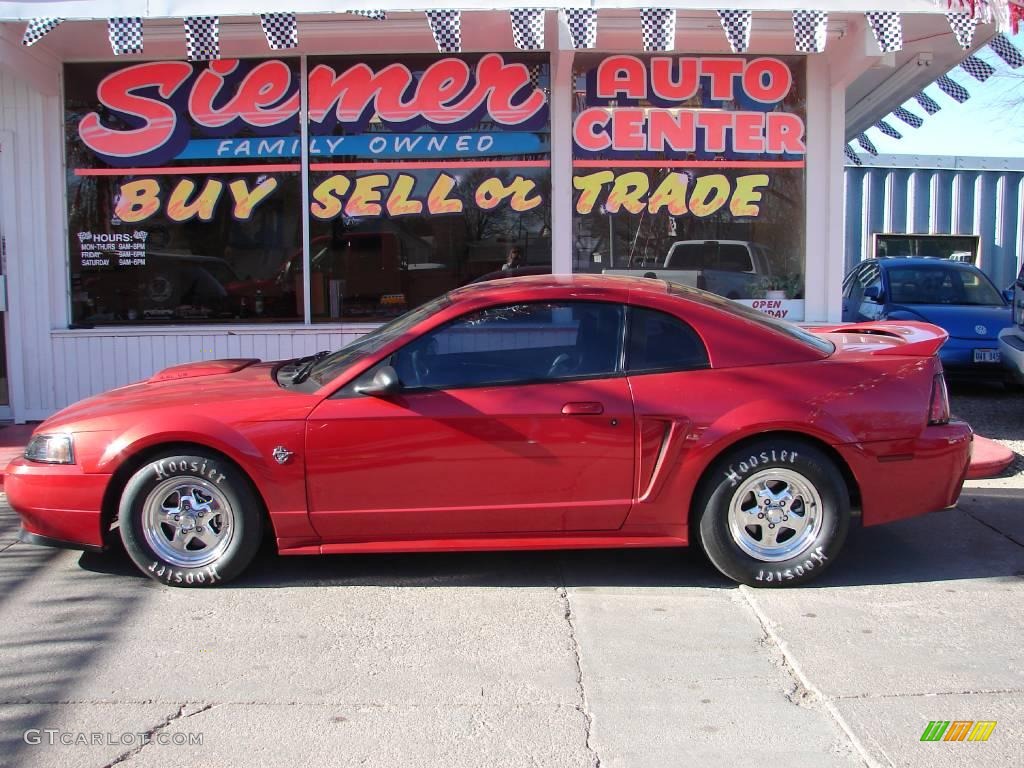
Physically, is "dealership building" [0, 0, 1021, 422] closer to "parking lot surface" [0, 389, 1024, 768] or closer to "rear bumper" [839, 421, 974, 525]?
"parking lot surface" [0, 389, 1024, 768]

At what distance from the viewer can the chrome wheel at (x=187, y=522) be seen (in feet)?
15.8

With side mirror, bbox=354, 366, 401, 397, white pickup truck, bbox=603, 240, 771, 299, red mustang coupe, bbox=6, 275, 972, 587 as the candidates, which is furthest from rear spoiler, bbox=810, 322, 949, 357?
white pickup truck, bbox=603, 240, 771, 299

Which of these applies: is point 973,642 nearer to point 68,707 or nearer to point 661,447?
point 661,447

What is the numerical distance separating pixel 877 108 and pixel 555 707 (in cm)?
1000

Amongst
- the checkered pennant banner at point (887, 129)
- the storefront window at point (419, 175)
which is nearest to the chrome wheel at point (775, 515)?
the storefront window at point (419, 175)

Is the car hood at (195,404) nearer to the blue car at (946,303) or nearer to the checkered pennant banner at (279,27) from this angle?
the checkered pennant banner at (279,27)

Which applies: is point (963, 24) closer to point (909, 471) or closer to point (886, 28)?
point (886, 28)

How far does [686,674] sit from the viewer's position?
400 centimetres

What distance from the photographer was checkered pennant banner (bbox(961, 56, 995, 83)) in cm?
938

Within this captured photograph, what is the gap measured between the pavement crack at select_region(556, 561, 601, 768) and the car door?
38cm

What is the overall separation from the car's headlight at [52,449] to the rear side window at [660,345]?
2829 millimetres

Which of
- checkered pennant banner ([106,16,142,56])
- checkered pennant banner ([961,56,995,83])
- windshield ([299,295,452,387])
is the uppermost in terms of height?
checkered pennant banner ([961,56,995,83])

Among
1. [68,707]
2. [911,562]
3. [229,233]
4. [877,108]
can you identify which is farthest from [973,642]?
[877,108]

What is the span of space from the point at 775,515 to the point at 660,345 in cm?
103
